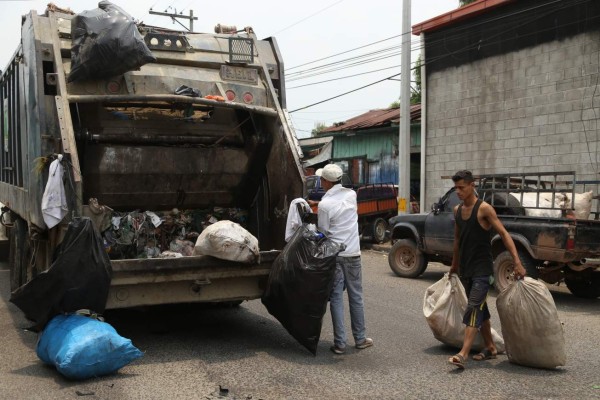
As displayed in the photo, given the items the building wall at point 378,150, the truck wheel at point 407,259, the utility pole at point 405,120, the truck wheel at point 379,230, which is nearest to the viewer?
the truck wheel at point 407,259

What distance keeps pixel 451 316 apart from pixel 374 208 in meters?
11.3

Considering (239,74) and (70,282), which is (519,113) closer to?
(239,74)

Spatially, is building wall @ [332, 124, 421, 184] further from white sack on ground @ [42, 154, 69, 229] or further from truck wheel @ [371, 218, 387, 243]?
white sack on ground @ [42, 154, 69, 229]

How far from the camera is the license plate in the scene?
6.89 metres

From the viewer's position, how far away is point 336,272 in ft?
19.3

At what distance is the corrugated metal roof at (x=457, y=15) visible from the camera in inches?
585

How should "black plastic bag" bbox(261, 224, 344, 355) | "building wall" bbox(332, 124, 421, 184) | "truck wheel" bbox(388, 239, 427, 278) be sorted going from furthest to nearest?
1. "building wall" bbox(332, 124, 421, 184)
2. "truck wheel" bbox(388, 239, 427, 278)
3. "black plastic bag" bbox(261, 224, 344, 355)

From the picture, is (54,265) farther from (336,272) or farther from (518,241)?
(518,241)

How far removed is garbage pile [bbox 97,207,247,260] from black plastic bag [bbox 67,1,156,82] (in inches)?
50.9

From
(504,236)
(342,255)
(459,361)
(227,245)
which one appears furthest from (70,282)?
(504,236)

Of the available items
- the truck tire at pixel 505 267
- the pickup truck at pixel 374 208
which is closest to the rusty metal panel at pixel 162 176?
the truck tire at pixel 505 267

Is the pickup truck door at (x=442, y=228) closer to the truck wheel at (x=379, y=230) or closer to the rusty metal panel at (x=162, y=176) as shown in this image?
the rusty metal panel at (x=162, y=176)

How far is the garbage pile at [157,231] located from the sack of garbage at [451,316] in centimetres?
245

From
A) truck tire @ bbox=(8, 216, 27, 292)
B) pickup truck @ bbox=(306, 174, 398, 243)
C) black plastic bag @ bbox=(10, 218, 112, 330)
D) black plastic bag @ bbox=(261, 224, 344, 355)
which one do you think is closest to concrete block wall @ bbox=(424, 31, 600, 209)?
pickup truck @ bbox=(306, 174, 398, 243)
